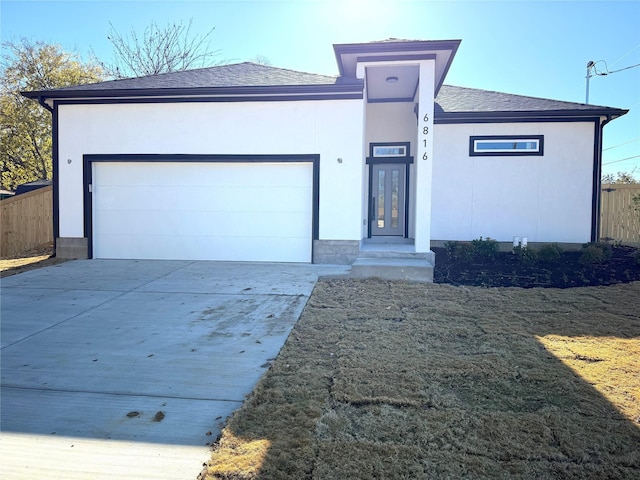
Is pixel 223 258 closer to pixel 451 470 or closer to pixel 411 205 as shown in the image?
pixel 411 205

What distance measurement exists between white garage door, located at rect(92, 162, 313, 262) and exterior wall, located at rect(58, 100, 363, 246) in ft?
1.26

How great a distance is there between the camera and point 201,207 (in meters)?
10.4

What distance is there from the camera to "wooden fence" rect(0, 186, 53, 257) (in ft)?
42.5

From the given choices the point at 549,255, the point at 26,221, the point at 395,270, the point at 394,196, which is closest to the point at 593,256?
the point at 549,255

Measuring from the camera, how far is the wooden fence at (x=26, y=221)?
1297 cm

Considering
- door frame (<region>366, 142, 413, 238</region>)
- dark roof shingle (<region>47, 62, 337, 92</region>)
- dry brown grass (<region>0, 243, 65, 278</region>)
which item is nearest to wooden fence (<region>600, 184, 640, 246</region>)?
door frame (<region>366, 142, 413, 238</region>)

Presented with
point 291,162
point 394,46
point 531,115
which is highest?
point 394,46

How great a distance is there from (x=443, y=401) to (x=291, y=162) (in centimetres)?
749

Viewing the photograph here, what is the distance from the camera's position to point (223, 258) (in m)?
10.4

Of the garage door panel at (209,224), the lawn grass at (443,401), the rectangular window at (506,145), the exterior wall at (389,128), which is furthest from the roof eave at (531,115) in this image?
the lawn grass at (443,401)

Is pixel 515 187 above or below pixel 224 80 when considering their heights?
below

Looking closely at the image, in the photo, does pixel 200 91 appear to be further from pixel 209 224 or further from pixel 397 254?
pixel 397 254

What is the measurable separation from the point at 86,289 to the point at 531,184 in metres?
10.6

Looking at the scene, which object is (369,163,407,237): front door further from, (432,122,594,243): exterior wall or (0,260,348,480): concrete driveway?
(0,260,348,480): concrete driveway
